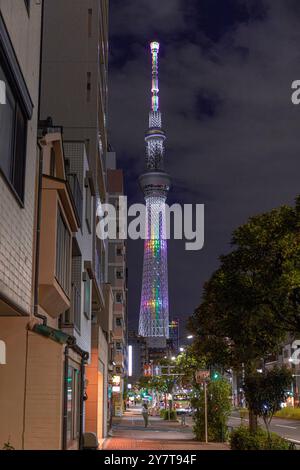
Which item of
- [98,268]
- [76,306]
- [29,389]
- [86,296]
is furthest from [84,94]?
[29,389]

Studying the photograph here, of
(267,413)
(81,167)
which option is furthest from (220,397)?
(81,167)

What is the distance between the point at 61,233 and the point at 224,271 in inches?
189

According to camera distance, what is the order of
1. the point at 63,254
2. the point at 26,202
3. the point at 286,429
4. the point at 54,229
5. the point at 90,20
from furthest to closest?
1. the point at 286,429
2. the point at 90,20
3. the point at 63,254
4. the point at 54,229
5. the point at 26,202

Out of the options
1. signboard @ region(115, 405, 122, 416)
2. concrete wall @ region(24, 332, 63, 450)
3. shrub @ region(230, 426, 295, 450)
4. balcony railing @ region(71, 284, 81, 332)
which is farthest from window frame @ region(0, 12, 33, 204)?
signboard @ region(115, 405, 122, 416)

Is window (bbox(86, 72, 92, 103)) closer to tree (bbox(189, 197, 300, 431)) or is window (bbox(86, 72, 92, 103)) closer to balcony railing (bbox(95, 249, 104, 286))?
balcony railing (bbox(95, 249, 104, 286))

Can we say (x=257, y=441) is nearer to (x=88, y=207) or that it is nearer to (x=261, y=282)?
(x=261, y=282)

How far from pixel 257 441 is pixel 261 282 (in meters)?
6.32

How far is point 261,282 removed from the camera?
57.3 feet

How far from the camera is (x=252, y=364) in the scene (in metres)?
25.8

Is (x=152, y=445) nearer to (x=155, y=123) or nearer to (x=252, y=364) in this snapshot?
(x=252, y=364)

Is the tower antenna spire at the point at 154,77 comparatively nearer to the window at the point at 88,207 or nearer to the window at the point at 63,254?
the window at the point at 88,207

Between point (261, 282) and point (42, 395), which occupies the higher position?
point (261, 282)

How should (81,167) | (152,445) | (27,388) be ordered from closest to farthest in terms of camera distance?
(27,388)
(81,167)
(152,445)

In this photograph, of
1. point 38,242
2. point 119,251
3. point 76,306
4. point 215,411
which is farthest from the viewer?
point 119,251
